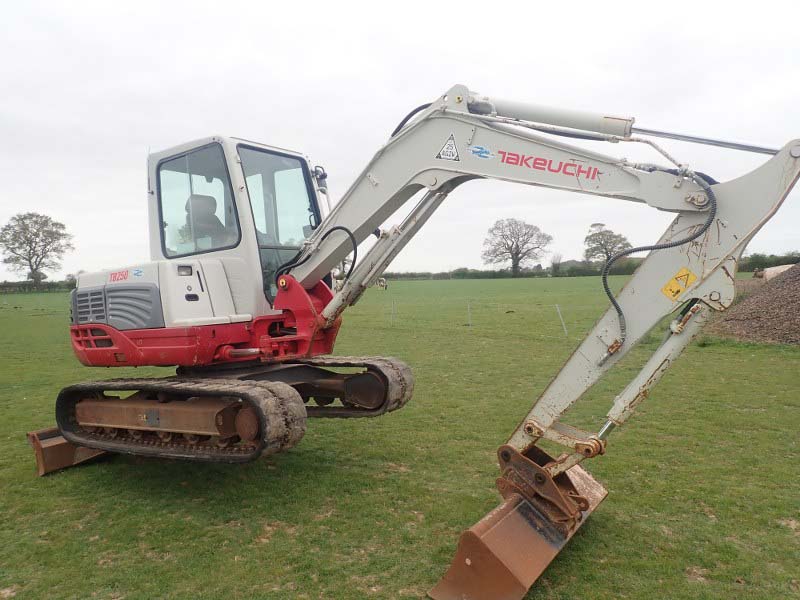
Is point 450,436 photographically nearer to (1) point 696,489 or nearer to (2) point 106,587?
(1) point 696,489

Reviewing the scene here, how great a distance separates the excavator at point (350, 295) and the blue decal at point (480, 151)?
0.02 meters

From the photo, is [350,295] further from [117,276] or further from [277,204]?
[117,276]

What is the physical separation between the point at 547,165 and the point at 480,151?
0.62 m

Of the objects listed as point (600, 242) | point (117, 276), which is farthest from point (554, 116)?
point (600, 242)

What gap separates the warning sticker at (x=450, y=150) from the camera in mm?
5387

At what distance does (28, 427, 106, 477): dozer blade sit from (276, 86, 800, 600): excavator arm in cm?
494

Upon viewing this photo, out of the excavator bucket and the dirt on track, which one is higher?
the dirt on track

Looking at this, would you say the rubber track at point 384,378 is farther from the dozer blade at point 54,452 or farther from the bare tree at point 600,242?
the bare tree at point 600,242

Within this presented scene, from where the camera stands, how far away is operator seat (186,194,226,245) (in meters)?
6.74

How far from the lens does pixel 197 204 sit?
6.86 m

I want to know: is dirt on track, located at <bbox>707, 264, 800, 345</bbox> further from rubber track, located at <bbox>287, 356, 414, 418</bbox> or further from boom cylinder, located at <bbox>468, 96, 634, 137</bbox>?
boom cylinder, located at <bbox>468, 96, 634, 137</bbox>

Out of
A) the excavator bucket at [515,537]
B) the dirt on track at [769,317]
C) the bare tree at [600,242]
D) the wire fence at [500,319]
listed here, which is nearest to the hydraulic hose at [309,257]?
the excavator bucket at [515,537]

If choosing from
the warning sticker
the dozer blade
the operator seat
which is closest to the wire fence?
the operator seat

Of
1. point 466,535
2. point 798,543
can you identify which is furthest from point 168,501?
point 798,543
